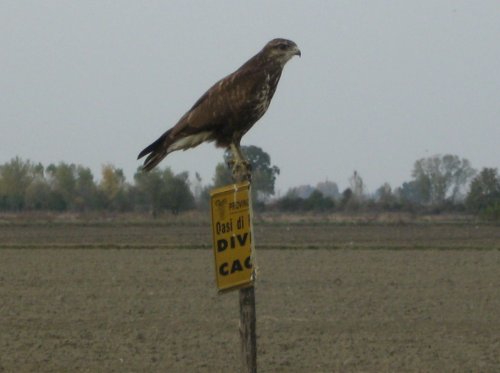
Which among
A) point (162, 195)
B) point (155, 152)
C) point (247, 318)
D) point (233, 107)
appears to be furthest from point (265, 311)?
point (162, 195)

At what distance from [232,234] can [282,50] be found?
5.11 feet

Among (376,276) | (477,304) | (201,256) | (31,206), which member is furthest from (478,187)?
(477,304)

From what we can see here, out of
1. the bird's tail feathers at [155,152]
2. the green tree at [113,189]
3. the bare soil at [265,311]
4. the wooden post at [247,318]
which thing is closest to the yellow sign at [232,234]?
the wooden post at [247,318]

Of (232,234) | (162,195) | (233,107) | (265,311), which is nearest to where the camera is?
(232,234)

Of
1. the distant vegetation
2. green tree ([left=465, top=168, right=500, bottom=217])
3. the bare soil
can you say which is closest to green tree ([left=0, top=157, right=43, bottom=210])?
the distant vegetation

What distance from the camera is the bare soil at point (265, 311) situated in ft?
46.1

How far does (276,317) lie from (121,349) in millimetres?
3754

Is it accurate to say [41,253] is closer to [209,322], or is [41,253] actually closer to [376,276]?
[376,276]

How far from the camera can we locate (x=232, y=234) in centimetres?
657

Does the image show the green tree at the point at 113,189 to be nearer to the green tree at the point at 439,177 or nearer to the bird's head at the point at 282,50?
the green tree at the point at 439,177

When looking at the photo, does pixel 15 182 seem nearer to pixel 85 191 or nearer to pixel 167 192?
pixel 85 191

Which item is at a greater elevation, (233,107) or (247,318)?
(233,107)

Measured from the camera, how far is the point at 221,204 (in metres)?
6.54

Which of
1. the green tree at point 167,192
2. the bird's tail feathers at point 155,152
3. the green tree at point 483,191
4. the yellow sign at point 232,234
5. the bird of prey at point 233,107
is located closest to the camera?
the yellow sign at point 232,234
